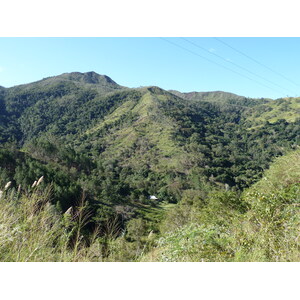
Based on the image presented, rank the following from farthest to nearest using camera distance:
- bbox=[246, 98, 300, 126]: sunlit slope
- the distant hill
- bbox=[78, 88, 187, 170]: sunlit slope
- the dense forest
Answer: bbox=[246, 98, 300, 126]: sunlit slope, bbox=[78, 88, 187, 170]: sunlit slope, the distant hill, the dense forest

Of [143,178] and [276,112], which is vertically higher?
[276,112]

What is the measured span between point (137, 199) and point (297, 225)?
58.0 metres

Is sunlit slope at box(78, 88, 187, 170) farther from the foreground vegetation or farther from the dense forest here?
the foreground vegetation

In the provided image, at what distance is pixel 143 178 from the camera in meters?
73.7

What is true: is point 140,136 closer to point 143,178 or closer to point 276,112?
point 143,178

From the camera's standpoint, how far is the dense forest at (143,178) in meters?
2.09

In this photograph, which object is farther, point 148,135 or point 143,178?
point 148,135

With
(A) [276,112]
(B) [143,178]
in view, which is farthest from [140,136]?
(A) [276,112]

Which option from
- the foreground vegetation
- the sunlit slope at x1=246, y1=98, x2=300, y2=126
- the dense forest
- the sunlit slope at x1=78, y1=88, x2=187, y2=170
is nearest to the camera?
the foreground vegetation

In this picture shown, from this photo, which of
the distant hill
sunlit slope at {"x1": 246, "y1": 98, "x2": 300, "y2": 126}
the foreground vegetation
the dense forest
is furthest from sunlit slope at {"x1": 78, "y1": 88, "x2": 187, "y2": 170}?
the foreground vegetation

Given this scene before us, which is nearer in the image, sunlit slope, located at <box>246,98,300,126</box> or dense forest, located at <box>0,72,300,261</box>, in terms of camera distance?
dense forest, located at <box>0,72,300,261</box>

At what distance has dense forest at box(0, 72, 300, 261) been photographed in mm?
2086

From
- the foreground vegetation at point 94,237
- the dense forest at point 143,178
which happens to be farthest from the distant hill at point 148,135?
the foreground vegetation at point 94,237

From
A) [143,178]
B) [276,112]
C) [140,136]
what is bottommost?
[143,178]
